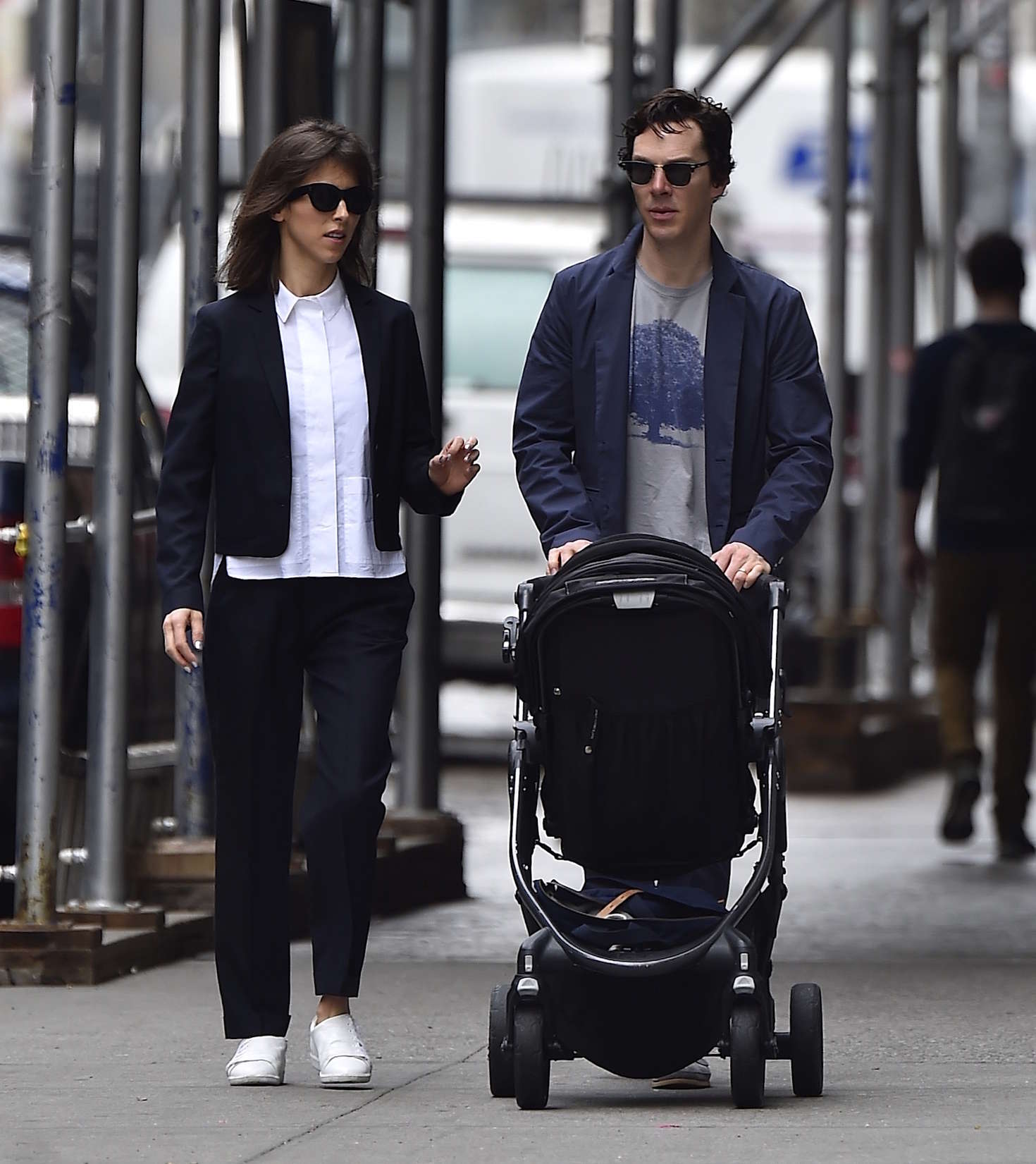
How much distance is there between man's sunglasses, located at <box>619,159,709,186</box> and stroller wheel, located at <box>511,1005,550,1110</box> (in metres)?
1.46

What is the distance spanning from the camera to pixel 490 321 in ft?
45.0

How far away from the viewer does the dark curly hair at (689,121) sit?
5332mm

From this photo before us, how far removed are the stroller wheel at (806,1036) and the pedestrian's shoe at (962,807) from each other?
520cm

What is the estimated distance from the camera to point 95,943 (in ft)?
22.3

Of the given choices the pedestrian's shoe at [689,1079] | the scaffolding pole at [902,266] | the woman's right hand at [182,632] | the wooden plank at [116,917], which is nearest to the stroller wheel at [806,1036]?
the pedestrian's shoe at [689,1079]

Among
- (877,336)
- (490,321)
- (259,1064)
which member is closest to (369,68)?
(259,1064)

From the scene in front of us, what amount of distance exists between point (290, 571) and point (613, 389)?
66cm

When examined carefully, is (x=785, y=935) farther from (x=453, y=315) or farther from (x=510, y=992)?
(x=453, y=315)

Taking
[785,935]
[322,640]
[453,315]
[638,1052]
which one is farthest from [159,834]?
[453,315]

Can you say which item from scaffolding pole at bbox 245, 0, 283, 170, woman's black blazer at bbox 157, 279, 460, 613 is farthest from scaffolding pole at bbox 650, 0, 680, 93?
woman's black blazer at bbox 157, 279, 460, 613

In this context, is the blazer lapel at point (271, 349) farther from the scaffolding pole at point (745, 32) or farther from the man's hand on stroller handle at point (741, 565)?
the scaffolding pole at point (745, 32)

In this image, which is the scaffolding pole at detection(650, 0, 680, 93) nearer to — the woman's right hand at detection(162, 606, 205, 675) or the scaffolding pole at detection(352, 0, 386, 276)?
the scaffolding pole at detection(352, 0, 386, 276)

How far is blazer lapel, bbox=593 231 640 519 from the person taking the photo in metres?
5.36

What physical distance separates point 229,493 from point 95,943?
175 cm
